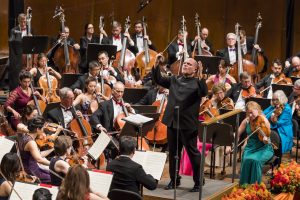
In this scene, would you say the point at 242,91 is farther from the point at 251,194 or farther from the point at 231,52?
the point at 251,194

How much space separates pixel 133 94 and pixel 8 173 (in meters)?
3.72

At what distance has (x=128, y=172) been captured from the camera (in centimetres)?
632

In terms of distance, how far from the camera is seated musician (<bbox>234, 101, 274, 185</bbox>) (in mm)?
8180

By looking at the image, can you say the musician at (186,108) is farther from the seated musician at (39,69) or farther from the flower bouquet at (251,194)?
the seated musician at (39,69)

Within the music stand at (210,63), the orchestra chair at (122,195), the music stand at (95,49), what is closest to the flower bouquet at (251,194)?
the orchestra chair at (122,195)

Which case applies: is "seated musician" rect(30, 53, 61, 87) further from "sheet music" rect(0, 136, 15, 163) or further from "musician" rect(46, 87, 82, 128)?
"sheet music" rect(0, 136, 15, 163)

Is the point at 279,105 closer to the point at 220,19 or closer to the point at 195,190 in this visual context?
the point at 195,190

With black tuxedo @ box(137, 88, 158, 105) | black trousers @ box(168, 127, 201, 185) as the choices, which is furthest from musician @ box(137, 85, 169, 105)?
black trousers @ box(168, 127, 201, 185)

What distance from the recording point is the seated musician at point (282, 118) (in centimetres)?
884

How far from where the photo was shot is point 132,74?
37.8 ft

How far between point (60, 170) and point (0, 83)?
20.3 feet

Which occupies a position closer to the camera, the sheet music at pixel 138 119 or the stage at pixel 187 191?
the stage at pixel 187 191

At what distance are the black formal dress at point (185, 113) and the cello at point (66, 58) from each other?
4410mm

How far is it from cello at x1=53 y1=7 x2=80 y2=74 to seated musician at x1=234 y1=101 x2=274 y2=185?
3.93 metres
